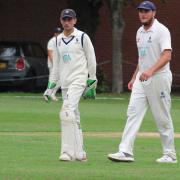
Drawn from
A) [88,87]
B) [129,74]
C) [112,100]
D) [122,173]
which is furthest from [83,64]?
[129,74]

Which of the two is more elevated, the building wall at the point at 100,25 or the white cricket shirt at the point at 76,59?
the white cricket shirt at the point at 76,59

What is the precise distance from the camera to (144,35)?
1097 centimetres

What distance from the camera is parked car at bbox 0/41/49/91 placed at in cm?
2936

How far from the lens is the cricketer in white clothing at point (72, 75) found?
36.7 feet

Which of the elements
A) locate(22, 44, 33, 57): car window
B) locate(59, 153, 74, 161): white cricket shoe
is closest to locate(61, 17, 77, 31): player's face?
locate(59, 153, 74, 161): white cricket shoe

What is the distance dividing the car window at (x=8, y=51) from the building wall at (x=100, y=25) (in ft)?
16.6

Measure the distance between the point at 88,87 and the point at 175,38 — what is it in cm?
2423

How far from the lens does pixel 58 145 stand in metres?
13.7

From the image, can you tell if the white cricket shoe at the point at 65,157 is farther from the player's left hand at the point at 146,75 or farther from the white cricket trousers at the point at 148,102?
the player's left hand at the point at 146,75

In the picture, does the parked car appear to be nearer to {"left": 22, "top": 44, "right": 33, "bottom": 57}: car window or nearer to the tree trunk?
{"left": 22, "top": 44, "right": 33, "bottom": 57}: car window

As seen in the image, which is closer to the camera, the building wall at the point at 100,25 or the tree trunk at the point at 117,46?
the tree trunk at the point at 117,46

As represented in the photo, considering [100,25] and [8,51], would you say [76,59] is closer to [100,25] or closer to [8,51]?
[8,51]

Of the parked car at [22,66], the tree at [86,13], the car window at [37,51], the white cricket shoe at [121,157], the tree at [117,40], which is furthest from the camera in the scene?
the tree at [86,13]

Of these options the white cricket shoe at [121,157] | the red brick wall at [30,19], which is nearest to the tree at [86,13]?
the red brick wall at [30,19]
